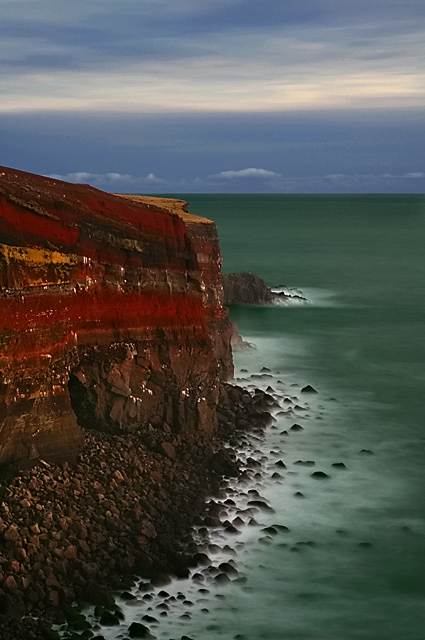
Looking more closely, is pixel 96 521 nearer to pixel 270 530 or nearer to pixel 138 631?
pixel 138 631

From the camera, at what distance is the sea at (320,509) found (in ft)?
73.7

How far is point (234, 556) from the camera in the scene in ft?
82.2

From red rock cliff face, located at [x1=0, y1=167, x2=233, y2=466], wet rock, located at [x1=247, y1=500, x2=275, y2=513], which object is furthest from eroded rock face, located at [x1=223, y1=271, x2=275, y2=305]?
wet rock, located at [x1=247, y1=500, x2=275, y2=513]

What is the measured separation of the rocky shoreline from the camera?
2152cm

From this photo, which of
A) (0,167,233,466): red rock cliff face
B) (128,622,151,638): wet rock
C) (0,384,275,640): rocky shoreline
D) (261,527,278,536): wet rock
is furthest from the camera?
(261,527,278,536): wet rock

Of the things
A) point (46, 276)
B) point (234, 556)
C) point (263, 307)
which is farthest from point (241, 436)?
point (263, 307)

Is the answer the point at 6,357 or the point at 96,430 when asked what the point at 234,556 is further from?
the point at 6,357

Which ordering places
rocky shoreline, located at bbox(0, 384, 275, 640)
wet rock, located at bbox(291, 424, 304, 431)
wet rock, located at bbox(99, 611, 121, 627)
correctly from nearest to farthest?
wet rock, located at bbox(99, 611, 121, 627) < rocky shoreline, located at bbox(0, 384, 275, 640) < wet rock, located at bbox(291, 424, 304, 431)

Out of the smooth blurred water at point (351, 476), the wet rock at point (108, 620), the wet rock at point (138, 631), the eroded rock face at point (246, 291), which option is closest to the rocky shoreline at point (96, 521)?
the wet rock at point (108, 620)

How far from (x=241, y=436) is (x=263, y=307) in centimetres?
3532

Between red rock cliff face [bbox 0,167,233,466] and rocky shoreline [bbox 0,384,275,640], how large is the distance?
897 millimetres

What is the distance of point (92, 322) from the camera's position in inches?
1103

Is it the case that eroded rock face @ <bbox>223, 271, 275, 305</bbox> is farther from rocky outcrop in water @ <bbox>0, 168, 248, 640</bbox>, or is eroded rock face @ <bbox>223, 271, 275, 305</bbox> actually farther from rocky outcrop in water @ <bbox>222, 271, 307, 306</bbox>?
rocky outcrop in water @ <bbox>0, 168, 248, 640</bbox>

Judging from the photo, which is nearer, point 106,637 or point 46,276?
point 106,637
